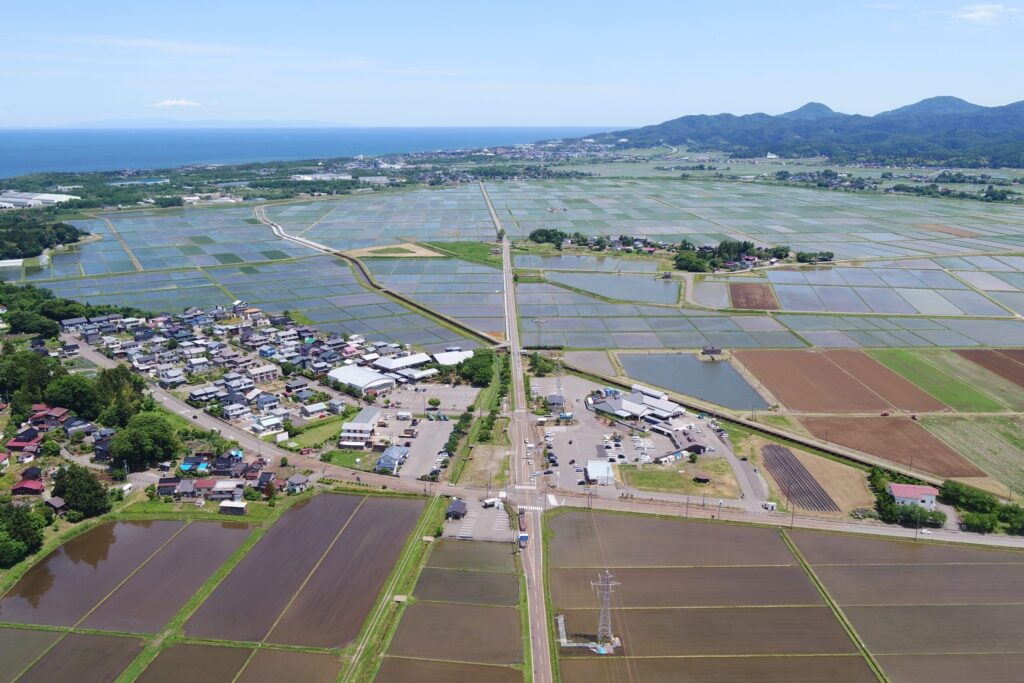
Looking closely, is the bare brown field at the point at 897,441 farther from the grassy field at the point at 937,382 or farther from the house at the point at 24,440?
the house at the point at 24,440

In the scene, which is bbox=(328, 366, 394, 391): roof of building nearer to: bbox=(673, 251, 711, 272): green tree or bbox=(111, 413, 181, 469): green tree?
bbox=(111, 413, 181, 469): green tree

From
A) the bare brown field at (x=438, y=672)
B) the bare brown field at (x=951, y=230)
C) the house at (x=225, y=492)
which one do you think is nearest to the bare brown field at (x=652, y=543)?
the bare brown field at (x=438, y=672)

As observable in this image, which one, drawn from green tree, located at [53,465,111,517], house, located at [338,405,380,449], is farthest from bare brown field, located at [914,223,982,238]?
green tree, located at [53,465,111,517]

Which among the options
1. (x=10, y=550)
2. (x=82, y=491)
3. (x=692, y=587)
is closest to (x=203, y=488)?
(x=82, y=491)

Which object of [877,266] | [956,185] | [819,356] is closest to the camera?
[819,356]

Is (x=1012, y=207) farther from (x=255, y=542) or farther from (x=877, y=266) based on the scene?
(x=255, y=542)

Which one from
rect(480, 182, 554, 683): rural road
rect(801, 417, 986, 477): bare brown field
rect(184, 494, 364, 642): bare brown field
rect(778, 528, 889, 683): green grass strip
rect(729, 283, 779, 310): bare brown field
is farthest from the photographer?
rect(729, 283, 779, 310): bare brown field

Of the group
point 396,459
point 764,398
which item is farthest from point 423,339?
point 764,398
